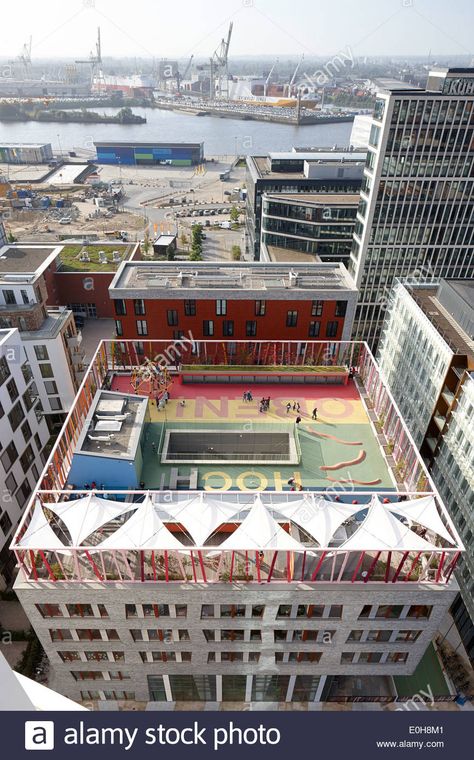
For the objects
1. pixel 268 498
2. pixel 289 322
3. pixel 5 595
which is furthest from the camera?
pixel 289 322

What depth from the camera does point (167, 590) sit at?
28672 millimetres

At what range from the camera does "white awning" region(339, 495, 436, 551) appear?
1062 inches

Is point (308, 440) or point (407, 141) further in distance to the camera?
point (407, 141)

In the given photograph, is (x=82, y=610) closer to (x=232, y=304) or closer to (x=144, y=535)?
(x=144, y=535)

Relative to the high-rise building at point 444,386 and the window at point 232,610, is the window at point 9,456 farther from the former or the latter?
the high-rise building at point 444,386

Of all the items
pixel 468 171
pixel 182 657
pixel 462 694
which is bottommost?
pixel 462 694

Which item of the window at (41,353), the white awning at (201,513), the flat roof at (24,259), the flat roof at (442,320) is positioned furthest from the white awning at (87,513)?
the flat roof at (24,259)

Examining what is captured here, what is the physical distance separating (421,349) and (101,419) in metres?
36.2

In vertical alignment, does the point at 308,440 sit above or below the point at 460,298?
below

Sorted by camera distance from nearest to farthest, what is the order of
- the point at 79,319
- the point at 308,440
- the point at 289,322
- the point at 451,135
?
the point at 308,440
the point at 289,322
the point at 451,135
the point at 79,319

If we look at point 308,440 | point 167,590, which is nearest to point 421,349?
point 308,440

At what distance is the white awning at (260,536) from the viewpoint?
26766 millimetres

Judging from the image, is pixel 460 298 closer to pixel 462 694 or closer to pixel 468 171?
pixel 468 171

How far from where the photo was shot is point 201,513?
93.2 feet
